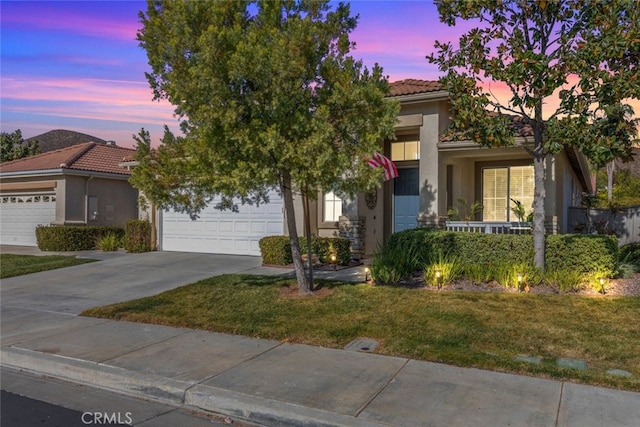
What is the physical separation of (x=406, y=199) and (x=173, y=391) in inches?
417

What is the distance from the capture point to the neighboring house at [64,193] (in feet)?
66.4

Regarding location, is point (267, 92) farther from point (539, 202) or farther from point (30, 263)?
point (30, 263)

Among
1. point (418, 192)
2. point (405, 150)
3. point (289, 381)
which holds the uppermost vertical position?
point (405, 150)

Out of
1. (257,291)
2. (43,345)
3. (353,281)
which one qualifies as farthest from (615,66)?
(43,345)

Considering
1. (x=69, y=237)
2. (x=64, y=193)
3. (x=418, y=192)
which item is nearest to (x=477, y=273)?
(x=418, y=192)

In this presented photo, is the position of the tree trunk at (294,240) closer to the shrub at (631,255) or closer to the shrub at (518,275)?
the shrub at (518,275)

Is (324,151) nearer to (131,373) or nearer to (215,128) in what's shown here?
(215,128)

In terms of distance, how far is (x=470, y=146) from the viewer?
42.4 ft

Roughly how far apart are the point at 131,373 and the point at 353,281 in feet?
18.8

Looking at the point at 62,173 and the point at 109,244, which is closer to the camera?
the point at 109,244

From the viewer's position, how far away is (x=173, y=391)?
5.31 meters

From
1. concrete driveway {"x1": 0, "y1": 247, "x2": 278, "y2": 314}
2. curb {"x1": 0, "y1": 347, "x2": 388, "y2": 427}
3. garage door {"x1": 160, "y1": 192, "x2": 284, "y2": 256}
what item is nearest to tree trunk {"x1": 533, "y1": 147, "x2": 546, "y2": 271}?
concrete driveway {"x1": 0, "y1": 247, "x2": 278, "y2": 314}

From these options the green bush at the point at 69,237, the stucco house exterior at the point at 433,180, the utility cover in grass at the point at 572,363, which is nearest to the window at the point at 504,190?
the stucco house exterior at the point at 433,180

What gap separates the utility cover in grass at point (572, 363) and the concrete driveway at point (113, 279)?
287 inches
